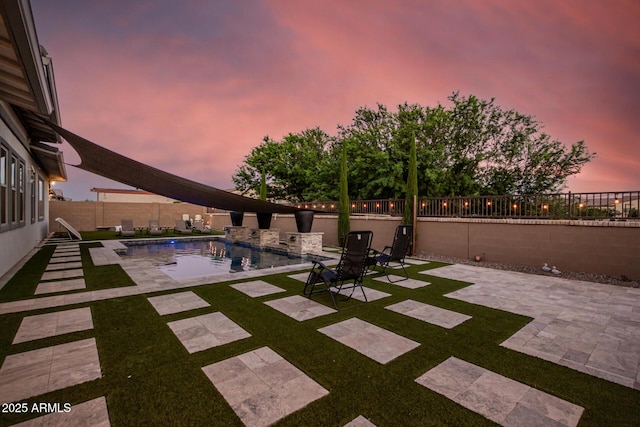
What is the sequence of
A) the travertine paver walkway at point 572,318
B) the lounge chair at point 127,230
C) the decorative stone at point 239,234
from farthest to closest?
the lounge chair at point 127,230
the decorative stone at point 239,234
the travertine paver walkway at point 572,318

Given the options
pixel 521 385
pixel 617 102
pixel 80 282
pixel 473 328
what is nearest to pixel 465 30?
pixel 617 102

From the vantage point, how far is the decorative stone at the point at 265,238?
10.9 meters

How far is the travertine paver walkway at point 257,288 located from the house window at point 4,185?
15.3ft

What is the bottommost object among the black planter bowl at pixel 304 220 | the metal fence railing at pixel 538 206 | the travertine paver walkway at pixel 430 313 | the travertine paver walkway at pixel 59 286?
the travertine paver walkway at pixel 430 313

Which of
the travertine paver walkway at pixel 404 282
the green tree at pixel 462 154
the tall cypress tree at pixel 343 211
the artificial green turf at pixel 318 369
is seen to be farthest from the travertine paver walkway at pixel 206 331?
the green tree at pixel 462 154

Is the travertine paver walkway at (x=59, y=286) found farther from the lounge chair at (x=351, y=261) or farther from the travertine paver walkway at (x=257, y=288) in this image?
the lounge chair at (x=351, y=261)

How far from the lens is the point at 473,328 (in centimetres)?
331

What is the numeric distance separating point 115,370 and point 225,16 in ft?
37.1

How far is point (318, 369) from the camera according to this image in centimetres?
235

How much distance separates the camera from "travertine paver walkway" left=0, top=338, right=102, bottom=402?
6.69ft

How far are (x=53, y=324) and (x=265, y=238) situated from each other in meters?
7.79

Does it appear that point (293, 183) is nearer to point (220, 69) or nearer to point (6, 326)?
point (220, 69)

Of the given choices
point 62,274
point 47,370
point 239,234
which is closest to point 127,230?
point 239,234

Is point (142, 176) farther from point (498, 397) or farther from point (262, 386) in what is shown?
point (498, 397)
